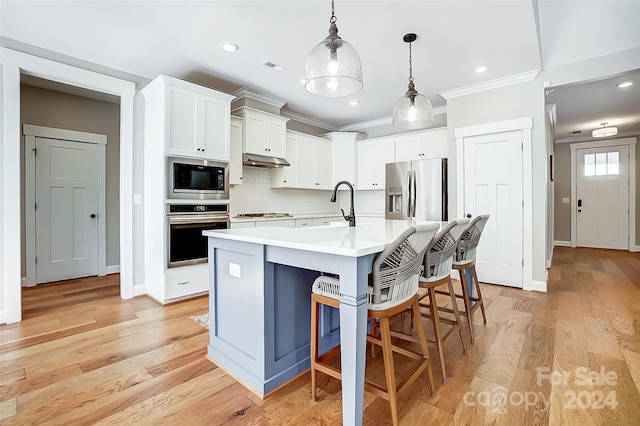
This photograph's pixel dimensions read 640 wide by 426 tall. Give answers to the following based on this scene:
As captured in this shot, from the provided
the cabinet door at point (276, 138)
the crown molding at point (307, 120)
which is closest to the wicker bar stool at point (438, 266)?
the cabinet door at point (276, 138)

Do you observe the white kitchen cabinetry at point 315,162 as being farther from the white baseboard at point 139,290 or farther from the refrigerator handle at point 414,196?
the white baseboard at point 139,290

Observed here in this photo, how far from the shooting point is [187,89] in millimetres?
3305

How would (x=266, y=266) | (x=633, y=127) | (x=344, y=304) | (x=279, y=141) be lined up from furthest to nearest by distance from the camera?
(x=633, y=127) < (x=279, y=141) < (x=266, y=266) < (x=344, y=304)

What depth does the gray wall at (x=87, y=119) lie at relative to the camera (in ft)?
12.9

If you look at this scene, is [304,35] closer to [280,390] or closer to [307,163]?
[307,163]

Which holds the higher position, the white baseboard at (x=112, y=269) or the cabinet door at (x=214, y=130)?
the cabinet door at (x=214, y=130)

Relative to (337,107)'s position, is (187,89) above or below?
below

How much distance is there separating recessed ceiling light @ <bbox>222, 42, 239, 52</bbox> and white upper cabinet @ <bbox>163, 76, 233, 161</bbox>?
1.91 ft

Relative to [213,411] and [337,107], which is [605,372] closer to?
[213,411]

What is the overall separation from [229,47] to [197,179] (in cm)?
140

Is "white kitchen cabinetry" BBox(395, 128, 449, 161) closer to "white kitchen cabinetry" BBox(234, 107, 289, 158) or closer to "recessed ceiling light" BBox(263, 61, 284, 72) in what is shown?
"white kitchen cabinetry" BBox(234, 107, 289, 158)

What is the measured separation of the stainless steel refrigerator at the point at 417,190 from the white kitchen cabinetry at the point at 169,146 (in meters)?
2.62

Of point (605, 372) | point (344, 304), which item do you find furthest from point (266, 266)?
point (605, 372)

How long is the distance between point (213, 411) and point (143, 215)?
105 inches
